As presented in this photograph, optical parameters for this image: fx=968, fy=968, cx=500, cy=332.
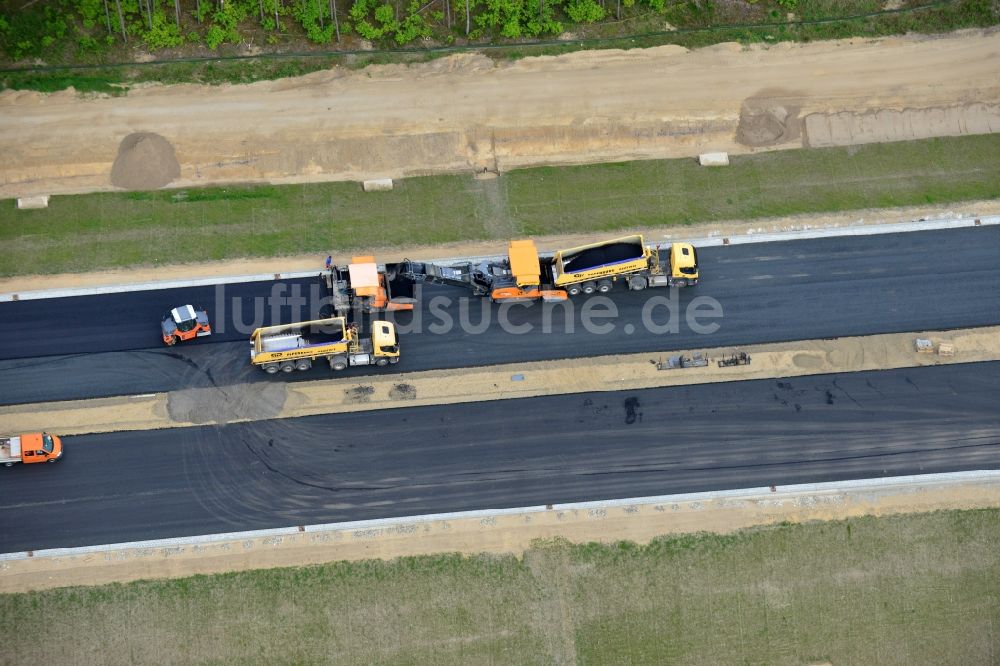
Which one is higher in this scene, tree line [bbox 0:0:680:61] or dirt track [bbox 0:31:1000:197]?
tree line [bbox 0:0:680:61]

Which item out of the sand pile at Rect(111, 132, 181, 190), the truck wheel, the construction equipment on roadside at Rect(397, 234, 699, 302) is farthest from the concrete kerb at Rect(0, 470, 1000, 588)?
the sand pile at Rect(111, 132, 181, 190)

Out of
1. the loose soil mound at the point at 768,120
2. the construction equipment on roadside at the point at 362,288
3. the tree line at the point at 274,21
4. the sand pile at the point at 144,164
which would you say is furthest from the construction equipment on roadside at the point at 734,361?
the sand pile at the point at 144,164

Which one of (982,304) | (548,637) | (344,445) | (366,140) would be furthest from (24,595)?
(982,304)

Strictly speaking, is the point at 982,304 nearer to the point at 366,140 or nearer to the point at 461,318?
the point at 461,318

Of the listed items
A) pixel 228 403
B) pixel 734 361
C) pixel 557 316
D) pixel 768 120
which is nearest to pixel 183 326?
pixel 228 403

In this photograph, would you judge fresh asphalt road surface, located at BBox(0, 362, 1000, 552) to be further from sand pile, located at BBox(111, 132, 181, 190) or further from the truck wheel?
sand pile, located at BBox(111, 132, 181, 190)

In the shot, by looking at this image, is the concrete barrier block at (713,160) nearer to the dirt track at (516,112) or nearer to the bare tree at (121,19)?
the dirt track at (516,112)
